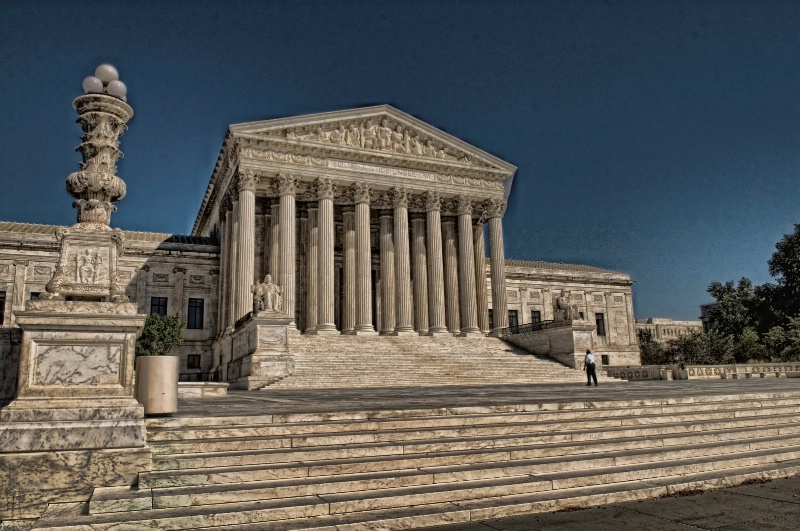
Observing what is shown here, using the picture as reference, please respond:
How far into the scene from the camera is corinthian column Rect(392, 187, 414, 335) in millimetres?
36281

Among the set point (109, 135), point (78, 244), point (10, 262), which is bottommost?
point (78, 244)

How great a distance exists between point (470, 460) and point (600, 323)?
50.9m

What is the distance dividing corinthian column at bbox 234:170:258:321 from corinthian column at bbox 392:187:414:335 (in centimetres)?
918

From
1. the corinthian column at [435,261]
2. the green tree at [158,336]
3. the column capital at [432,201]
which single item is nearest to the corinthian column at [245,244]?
the green tree at [158,336]

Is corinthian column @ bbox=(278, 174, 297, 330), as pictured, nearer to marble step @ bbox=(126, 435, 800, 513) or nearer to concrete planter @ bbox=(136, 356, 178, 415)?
concrete planter @ bbox=(136, 356, 178, 415)

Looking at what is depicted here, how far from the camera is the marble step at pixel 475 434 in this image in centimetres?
706

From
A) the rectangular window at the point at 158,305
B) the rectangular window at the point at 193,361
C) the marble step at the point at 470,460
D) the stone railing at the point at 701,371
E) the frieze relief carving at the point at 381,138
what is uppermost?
the frieze relief carving at the point at 381,138

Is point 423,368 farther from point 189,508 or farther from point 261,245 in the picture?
point 189,508

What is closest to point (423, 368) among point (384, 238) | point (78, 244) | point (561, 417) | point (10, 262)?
point (384, 238)

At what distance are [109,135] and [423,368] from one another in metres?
21.7

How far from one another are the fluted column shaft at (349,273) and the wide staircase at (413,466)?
87.6 feet

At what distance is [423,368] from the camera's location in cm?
2797

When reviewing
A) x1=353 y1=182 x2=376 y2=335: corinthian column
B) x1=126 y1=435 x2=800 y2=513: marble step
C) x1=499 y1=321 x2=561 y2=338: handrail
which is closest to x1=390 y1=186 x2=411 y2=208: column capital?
x1=353 y1=182 x2=376 y2=335: corinthian column

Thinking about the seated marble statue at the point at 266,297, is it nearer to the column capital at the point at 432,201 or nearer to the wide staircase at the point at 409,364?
the wide staircase at the point at 409,364
